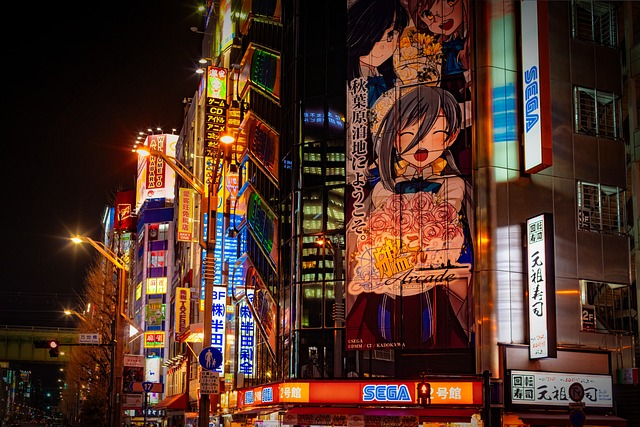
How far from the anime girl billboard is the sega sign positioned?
157 centimetres

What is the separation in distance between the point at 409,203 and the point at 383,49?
637 centimetres

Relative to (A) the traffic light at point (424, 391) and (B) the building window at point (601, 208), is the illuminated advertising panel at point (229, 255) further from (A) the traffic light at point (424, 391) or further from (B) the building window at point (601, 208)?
(A) the traffic light at point (424, 391)

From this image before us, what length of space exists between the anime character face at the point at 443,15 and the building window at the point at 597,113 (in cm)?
533

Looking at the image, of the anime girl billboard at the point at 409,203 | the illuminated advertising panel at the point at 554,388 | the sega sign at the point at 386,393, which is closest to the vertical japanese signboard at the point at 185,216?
the anime girl billboard at the point at 409,203

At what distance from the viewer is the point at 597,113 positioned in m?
32.7

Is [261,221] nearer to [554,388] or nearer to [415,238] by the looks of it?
[415,238]

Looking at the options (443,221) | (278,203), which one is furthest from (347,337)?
(278,203)

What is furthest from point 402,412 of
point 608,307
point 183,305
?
point 183,305

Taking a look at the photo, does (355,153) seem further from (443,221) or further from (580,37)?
(580,37)

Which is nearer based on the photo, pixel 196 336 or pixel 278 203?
pixel 278 203

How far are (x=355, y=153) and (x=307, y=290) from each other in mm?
5836

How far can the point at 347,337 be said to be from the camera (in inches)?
1255

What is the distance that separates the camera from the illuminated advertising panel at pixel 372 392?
2852cm

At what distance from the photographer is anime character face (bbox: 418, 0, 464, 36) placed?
31984 millimetres
